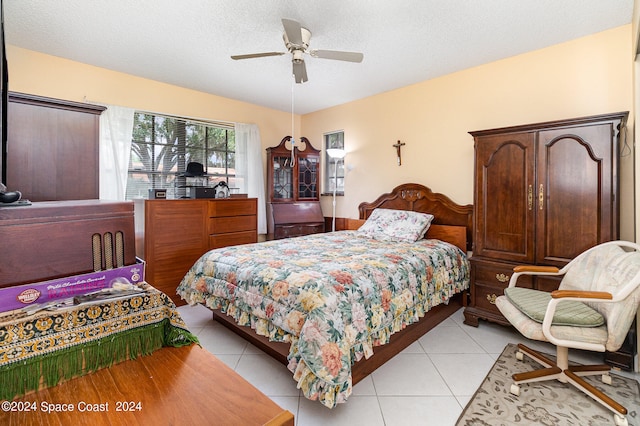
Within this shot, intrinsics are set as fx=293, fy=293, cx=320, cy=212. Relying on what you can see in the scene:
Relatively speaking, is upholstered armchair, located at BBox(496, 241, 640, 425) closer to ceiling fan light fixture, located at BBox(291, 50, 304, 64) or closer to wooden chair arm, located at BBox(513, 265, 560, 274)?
wooden chair arm, located at BBox(513, 265, 560, 274)

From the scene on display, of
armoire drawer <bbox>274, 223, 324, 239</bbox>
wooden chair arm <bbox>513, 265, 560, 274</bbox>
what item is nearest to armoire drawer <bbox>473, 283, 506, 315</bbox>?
wooden chair arm <bbox>513, 265, 560, 274</bbox>

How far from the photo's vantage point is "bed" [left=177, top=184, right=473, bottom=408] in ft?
5.42

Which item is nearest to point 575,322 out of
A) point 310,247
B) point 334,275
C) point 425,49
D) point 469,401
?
point 469,401

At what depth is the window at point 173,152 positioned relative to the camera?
12.1 feet

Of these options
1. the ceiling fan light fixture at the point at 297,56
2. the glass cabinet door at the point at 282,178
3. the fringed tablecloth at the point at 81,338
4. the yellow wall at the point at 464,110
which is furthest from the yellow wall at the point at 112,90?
the fringed tablecloth at the point at 81,338

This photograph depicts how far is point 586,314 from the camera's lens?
1888mm

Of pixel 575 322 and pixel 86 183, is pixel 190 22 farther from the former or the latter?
pixel 575 322

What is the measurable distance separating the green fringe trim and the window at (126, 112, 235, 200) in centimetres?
344

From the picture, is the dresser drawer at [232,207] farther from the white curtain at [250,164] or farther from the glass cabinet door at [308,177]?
the glass cabinet door at [308,177]

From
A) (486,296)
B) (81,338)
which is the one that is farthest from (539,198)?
(81,338)

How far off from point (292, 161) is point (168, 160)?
1.80m

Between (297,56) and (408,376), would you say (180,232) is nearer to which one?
(297,56)

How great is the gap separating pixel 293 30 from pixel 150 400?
2.26m

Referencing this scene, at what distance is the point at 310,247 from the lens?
297cm
